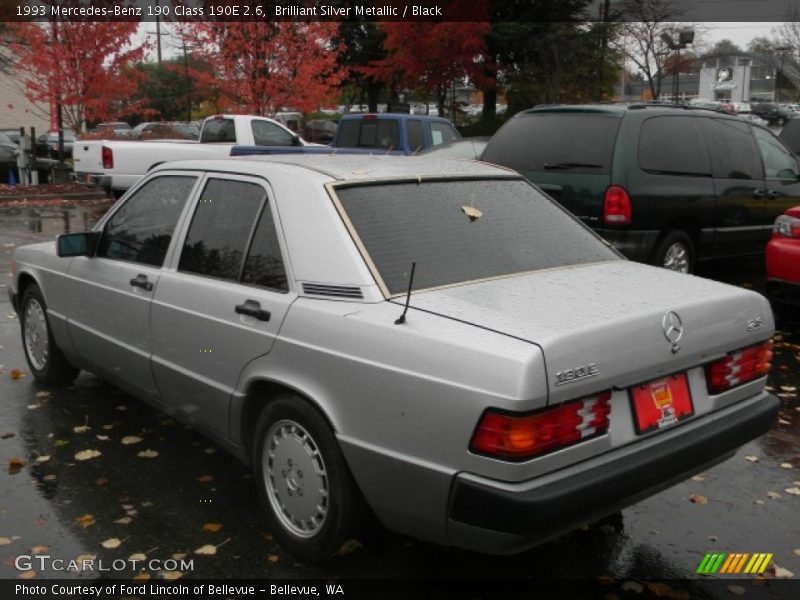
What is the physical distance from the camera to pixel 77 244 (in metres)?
5.00

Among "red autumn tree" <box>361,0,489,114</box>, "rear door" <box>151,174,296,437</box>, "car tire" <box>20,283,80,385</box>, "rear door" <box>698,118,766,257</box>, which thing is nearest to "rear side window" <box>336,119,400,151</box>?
"rear door" <box>698,118,766,257</box>

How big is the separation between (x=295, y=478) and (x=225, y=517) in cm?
70

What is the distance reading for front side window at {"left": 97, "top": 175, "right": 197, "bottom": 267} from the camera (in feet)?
14.9

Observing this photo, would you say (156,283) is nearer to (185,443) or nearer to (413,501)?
(185,443)

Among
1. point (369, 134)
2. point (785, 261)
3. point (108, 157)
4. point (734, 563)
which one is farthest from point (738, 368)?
point (108, 157)

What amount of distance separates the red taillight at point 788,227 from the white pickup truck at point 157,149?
11.1 metres

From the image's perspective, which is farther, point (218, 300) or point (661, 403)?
point (218, 300)

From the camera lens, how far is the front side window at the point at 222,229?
3.96 metres

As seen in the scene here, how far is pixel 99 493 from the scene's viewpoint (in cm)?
428

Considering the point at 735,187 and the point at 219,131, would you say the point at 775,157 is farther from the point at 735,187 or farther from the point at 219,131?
the point at 219,131

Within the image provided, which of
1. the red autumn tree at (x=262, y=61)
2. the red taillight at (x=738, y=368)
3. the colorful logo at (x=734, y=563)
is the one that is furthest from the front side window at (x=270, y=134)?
the colorful logo at (x=734, y=563)

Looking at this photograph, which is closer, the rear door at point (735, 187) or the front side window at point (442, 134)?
the rear door at point (735, 187)

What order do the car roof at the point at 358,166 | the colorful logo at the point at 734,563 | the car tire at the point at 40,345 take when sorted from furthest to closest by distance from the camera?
the car tire at the point at 40,345 → the car roof at the point at 358,166 → the colorful logo at the point at 734,563

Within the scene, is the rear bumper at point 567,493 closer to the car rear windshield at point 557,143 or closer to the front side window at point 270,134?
the car rear windshield at point 557,143
